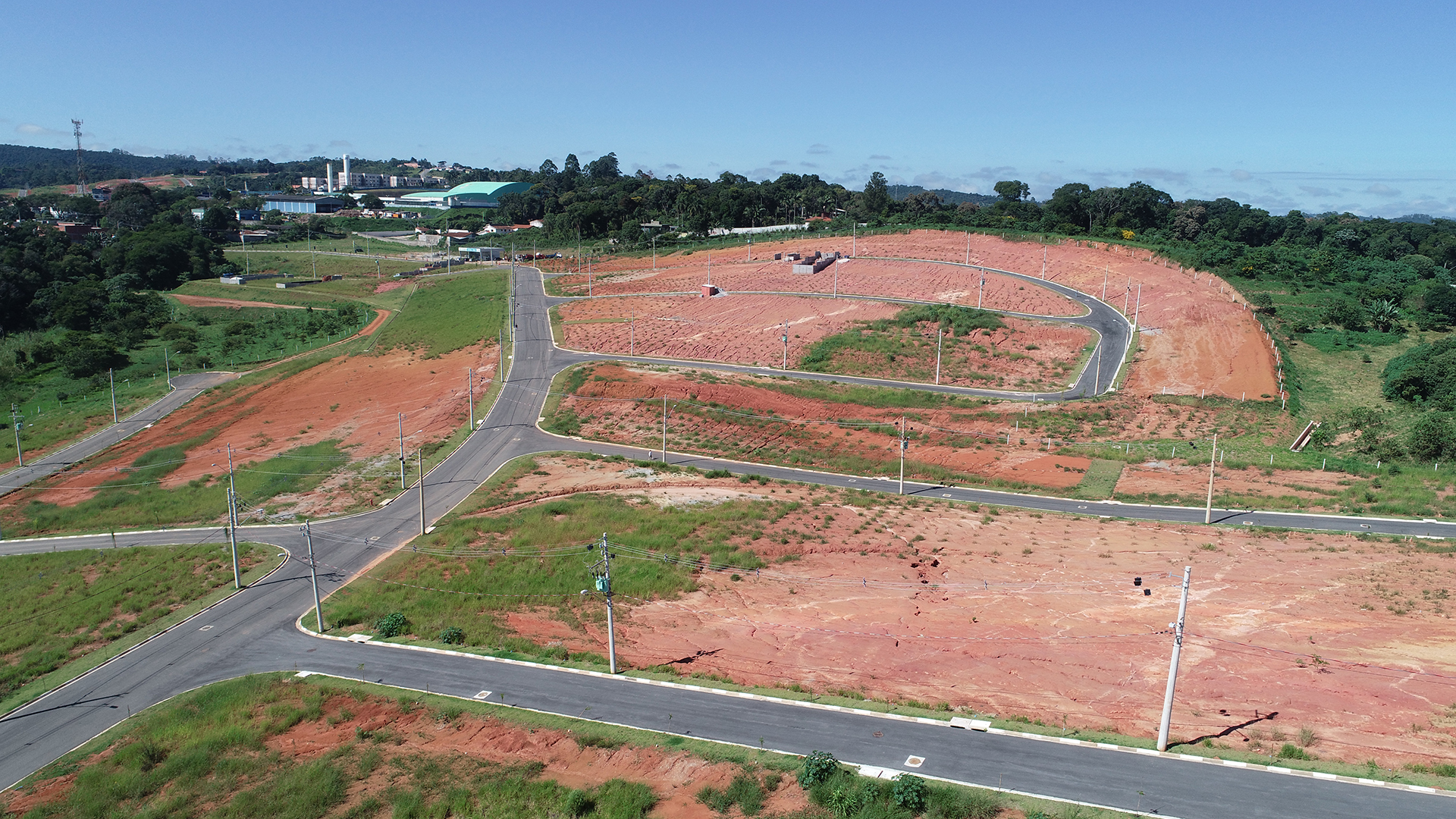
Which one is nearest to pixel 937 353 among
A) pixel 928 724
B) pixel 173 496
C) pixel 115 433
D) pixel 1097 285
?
pixel 1097 285

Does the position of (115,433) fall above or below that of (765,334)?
below

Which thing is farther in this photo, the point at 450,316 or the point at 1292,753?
the point at 450,316

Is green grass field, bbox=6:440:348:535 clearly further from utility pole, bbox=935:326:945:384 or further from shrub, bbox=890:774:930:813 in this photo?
utility pole, bbox=935:326:945:384

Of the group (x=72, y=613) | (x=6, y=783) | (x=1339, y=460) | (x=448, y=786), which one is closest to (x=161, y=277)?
(x=72, y=613)

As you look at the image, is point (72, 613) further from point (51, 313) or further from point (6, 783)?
point (51, 313)

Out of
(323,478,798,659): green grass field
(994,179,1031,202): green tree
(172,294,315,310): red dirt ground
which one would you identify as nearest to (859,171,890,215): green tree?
(994,179,1031,202): green tree

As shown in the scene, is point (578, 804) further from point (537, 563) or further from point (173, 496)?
point (173, 496)
